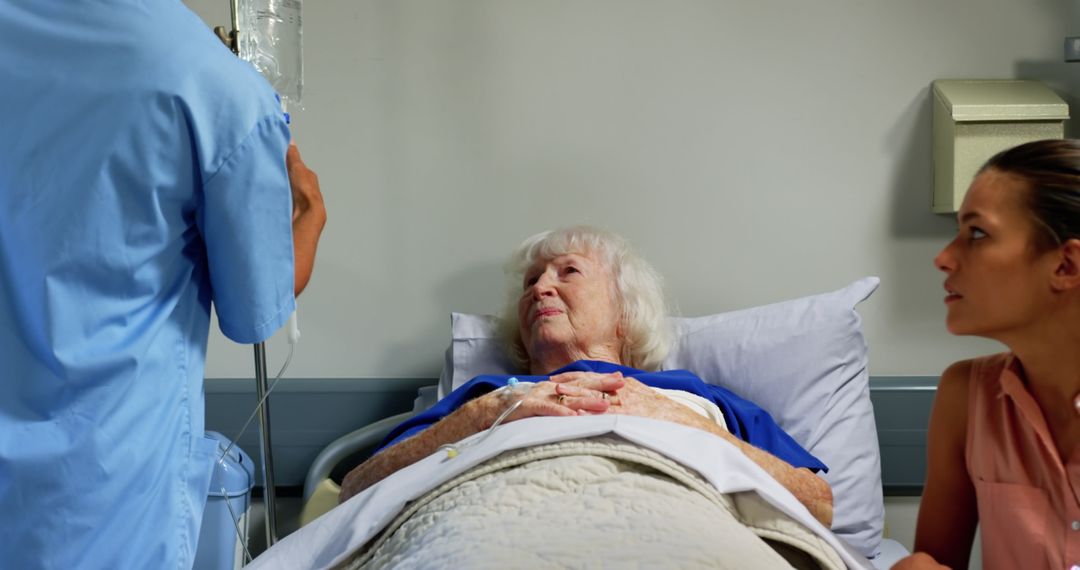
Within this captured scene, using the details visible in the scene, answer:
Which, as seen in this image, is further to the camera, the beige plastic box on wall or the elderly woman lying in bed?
the beige plastic box on wall

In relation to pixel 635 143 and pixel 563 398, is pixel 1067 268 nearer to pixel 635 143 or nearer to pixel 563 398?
pixel 563 398

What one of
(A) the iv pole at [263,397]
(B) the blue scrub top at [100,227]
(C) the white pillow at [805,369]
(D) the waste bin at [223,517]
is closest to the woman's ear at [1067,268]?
(C) the white pillow at [805,369]

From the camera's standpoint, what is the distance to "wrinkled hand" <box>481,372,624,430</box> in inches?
69.5

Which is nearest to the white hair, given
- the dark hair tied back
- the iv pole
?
the iv pole

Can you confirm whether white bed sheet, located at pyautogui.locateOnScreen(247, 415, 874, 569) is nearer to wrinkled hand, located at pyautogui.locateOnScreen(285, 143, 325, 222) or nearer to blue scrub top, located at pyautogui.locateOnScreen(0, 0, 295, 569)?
blue scrub top, located at pyautogui.locateOnScreen(0, 0, 295, 569)

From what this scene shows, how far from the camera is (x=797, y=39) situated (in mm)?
2686

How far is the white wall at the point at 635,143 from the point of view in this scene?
267 centimetres

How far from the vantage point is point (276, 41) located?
2250mm

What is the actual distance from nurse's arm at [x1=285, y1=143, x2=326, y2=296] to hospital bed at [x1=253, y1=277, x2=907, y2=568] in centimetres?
37

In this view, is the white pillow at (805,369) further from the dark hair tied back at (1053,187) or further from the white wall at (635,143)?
the dark hair tied back at (1053,187)

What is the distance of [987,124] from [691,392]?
43.7 inches

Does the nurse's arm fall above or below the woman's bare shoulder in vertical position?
above

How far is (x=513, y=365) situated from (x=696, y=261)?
62 cm

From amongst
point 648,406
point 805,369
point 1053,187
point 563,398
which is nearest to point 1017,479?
point 1053,187
